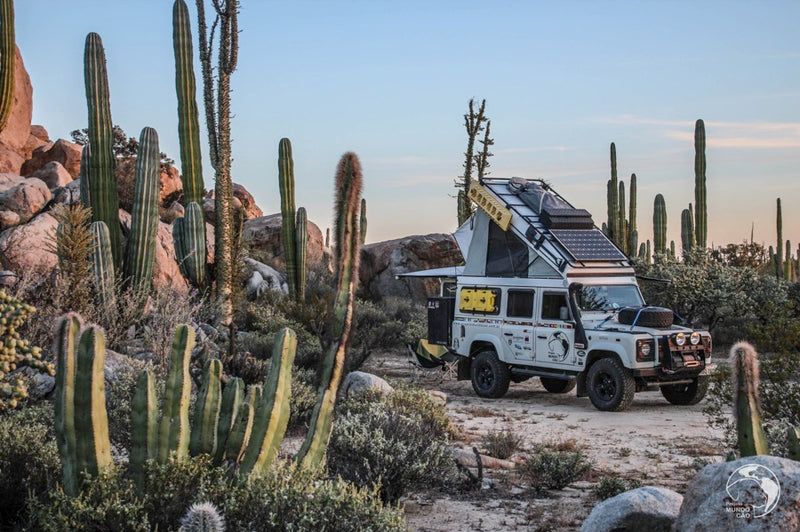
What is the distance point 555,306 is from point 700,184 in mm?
13083

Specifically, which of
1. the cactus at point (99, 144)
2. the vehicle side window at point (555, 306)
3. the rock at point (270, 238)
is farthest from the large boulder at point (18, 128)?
the vehicle side window at point (555, 306)

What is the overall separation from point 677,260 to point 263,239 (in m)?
16.1

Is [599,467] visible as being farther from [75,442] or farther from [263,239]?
[263,239]

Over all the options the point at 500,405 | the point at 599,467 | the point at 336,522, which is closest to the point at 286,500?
the point at 336,522

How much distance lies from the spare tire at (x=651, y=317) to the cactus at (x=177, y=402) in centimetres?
814

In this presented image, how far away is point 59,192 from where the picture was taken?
820 inches

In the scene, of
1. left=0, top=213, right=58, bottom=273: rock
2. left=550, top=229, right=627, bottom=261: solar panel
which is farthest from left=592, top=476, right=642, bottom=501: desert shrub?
left=0, top=213, right=58, bottom=273: rock

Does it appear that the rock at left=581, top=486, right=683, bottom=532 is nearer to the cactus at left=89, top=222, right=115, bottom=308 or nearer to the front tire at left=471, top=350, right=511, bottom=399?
the front tire at left=471, top=350, right=511, bottom=399

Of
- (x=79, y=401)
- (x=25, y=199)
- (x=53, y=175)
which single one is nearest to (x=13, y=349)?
(x=79, y=401)

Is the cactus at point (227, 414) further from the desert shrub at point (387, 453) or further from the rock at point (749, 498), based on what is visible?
the rock at point (749, 498)

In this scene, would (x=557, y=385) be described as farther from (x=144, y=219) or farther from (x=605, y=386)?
(x=144, y=219)

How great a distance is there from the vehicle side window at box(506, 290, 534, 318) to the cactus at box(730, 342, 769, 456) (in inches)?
294

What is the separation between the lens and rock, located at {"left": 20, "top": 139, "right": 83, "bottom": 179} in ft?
99.8

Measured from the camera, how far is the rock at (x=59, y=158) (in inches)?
1198
